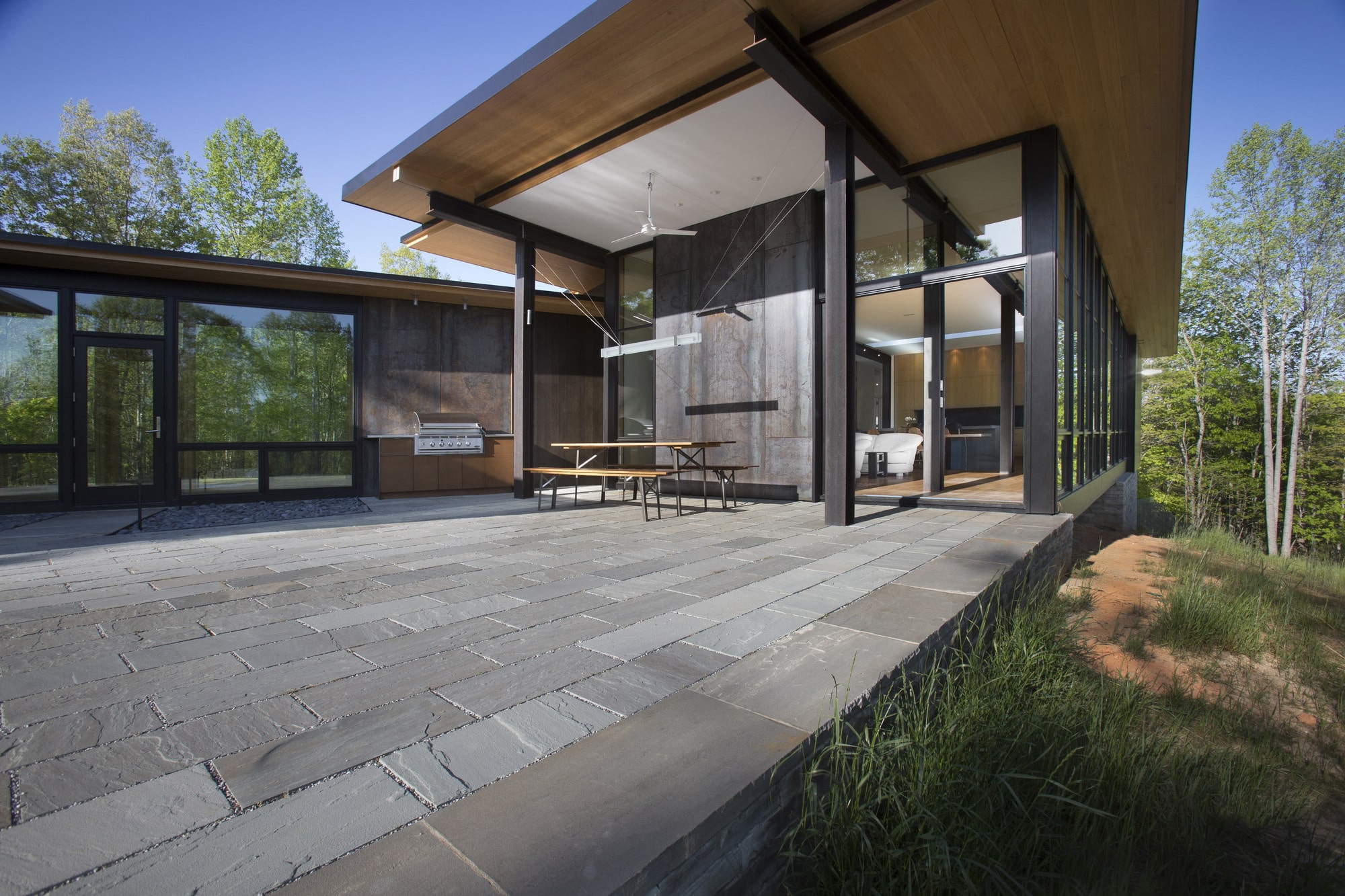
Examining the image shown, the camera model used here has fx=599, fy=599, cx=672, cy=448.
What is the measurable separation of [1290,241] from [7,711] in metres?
24.7

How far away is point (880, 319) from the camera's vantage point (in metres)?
11.4

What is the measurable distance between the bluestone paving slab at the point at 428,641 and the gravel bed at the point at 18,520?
592 cm

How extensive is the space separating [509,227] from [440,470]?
11.8 ft

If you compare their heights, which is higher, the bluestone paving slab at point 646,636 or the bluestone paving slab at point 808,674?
the bluestone paving slab at point 808,674

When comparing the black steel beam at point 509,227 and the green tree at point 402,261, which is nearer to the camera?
the black steel beam at point 509,227

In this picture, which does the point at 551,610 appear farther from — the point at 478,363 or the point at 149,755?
the point at 478,363

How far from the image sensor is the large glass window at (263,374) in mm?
7891

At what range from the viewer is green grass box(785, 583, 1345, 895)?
4.32 feet

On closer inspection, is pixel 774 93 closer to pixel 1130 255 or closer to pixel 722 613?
pixel 722 613

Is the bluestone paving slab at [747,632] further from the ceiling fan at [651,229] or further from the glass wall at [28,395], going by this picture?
the glass wall at [28,395]

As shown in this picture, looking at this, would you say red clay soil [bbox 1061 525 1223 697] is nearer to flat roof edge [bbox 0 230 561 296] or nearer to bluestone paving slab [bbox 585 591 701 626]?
bluestone paving slab [bbox 585 591 701 626]

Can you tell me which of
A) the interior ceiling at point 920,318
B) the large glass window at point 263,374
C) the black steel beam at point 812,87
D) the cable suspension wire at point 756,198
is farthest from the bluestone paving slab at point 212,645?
the large glass window at point 263,374

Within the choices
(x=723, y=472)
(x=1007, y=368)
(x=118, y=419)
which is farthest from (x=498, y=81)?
(x=1007, y=368)

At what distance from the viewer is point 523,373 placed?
7617 millimetres
